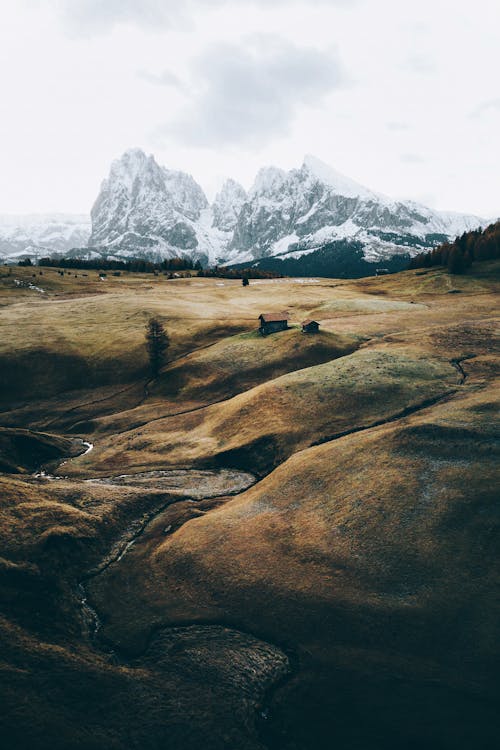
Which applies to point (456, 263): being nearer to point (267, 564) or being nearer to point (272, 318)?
point (272, 318)

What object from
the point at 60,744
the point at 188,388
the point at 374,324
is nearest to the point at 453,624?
the point at 60,744

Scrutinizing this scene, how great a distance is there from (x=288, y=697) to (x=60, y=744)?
13058mm

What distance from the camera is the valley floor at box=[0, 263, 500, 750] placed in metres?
27.7

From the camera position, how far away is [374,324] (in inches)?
4235

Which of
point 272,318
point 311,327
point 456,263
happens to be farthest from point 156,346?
point 456,263

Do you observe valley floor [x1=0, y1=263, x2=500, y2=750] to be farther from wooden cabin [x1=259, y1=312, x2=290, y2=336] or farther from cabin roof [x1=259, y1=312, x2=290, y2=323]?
cabin roof [x1=259, y1=312, x2=290, y2=323]

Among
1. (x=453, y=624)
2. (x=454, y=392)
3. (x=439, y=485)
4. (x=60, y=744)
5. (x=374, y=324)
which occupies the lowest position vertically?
(x=60, y=744)

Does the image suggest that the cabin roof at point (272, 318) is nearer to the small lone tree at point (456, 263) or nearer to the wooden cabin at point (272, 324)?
the wooden cabin at point (272, 324)

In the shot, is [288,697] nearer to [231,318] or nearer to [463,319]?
[463,319]

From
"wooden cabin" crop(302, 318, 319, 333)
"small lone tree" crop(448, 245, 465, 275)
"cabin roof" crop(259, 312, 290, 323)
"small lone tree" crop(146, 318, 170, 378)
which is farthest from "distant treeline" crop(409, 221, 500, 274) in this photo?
"small lone tree" crop(146, 318, 170, 378)

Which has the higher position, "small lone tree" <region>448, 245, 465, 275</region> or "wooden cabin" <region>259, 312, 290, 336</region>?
"small lone tree" <region>448, 245, 465, 275</region>

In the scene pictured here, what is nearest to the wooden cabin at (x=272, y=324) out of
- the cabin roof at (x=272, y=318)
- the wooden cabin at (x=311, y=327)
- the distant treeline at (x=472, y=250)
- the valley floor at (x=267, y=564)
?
the cabin roof at (x=272, y=318)

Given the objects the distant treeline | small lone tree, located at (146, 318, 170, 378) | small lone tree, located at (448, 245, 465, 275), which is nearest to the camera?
small lone tree, located at (146, 318, 170, 378)

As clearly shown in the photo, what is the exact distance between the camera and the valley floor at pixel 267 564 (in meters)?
27.7
